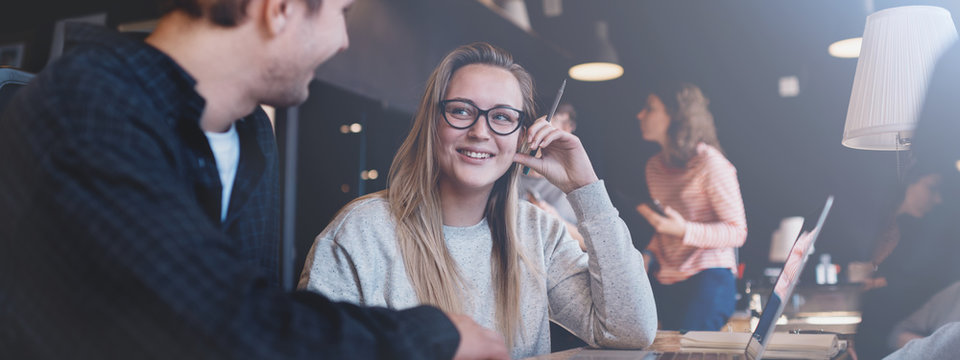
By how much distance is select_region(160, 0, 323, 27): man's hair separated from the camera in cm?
90

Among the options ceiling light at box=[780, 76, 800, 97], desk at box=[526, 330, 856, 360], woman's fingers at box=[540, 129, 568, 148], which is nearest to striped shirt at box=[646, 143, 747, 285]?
ceiling light at box=[780, 76, 800, 97]

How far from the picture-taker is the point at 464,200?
1.59 meters

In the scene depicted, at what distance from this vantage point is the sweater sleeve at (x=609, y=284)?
1.39 metres

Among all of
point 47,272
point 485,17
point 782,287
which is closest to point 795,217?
point 782,287

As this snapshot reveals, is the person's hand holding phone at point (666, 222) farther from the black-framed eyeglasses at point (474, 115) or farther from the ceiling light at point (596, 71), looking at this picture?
A: the black-framed eyeglasses at point (474, 115)

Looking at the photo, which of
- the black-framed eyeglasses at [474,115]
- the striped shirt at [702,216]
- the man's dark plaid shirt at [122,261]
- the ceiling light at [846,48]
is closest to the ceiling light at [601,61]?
the striped shirt at [702,216]

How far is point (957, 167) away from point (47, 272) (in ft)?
5.07

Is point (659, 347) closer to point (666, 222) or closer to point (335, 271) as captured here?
point (335, 271)

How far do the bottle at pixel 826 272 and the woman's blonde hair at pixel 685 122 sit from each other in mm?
593

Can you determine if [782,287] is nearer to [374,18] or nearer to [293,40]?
[293,40]

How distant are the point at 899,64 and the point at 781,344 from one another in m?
0.73

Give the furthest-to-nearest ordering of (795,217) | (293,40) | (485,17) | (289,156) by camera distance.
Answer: (289,156) < (485,17) < (795,217) < (293,40)

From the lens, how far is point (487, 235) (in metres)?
1.58

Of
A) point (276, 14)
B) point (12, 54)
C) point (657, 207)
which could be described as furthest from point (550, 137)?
point (12, 54)
